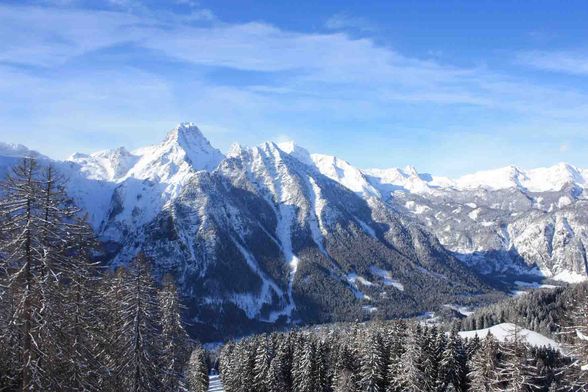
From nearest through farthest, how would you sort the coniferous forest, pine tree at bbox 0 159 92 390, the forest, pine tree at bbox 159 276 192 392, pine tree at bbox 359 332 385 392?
pine tree at bbox 0 159 92 390, the coniferous forest, pine tree at bbox 159 276 192 392, the forest, pine tree at bbox 359 332 385 392

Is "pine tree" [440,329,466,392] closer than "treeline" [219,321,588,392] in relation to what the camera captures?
No

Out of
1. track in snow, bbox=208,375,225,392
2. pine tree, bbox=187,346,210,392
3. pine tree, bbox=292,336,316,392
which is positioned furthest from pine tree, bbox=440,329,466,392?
track in snow, bbox=208,375,225,392

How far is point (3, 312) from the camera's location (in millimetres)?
23359

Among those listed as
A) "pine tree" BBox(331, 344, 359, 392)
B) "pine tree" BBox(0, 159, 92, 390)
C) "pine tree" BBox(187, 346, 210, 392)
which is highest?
"pine tree" BBox(0, 159, 92, 390)

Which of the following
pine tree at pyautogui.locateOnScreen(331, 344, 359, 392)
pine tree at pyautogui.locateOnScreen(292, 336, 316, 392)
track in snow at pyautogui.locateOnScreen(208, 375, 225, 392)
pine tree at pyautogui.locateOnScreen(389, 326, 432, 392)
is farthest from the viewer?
track in snow at pyautogui.locateOnScreen(208, 375, 225, 392)

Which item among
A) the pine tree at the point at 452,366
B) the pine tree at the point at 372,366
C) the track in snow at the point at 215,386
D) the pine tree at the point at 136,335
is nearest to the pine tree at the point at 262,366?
the pine tree at the point at 372,366

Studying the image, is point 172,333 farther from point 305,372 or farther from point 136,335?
point 305,372

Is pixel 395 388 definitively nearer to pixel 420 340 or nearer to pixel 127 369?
pixel 420 340

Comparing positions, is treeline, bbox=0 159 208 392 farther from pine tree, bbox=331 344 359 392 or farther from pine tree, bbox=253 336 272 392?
pine tree, bbox=253 336 272 392

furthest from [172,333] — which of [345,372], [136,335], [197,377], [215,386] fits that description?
[215,386]

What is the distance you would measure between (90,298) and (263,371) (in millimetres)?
69500

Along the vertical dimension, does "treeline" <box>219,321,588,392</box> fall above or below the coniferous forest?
below

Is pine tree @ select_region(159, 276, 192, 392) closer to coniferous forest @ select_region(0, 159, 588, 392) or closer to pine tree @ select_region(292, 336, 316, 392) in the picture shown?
coniferous forest @ select_region(0, 159, 588, 392)

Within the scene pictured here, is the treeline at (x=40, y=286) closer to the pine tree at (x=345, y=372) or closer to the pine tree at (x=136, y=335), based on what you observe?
the pine tree at (x=136, y=335)
